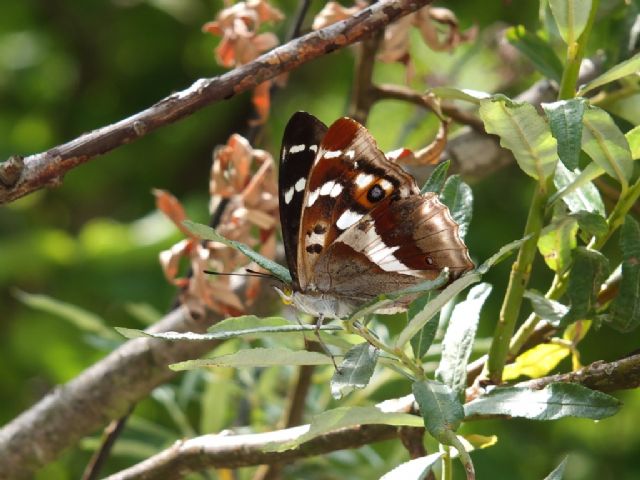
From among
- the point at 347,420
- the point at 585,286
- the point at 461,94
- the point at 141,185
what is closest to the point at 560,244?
the point at 585,286

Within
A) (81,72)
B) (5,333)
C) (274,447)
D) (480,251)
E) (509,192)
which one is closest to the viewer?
(274,447)

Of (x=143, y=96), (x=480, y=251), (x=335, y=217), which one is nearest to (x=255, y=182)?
(x=335, y=217)

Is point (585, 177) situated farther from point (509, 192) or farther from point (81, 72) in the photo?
point (81, 72)

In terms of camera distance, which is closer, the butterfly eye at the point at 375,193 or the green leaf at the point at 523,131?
the green leaf at the point at 523,131

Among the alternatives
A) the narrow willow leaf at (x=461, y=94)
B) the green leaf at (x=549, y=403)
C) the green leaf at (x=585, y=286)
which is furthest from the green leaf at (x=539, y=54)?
the green leaf at (x=549, y=403)

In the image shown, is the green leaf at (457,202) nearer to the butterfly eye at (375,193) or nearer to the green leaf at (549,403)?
the butterfly eye at (375,193)

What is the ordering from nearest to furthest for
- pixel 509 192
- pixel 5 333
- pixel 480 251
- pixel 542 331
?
pixel 542 331, pixel 480 251, pixel 509 192, pixel 5 333
